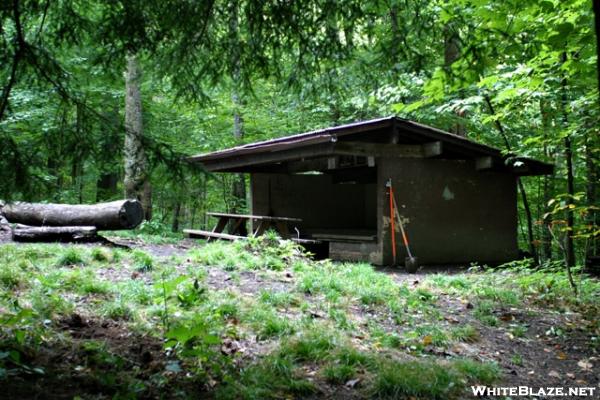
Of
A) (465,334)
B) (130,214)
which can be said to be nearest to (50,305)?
(465,334)

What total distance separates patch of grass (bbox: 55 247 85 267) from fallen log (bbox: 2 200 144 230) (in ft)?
9.41

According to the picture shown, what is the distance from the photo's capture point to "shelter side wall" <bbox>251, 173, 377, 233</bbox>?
14.2 metres

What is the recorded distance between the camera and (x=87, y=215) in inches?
404

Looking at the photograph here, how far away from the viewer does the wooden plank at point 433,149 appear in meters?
10.4

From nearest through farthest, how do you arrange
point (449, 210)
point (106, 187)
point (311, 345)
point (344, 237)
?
point (311, 345)
point (449, 210)
point (344, 237)
point (106, 187)

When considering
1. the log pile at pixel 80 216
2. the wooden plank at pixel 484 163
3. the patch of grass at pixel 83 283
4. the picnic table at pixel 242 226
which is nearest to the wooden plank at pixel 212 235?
the picnic table at pixel 242 226

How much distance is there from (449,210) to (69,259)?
7.68 m

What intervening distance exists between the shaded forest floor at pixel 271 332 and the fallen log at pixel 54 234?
2.01 meters

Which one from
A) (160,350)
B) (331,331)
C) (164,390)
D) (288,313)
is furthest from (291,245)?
(164,390)

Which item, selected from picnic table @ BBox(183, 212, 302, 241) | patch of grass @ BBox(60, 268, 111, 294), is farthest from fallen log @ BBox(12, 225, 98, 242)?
patch of grass @ BBox(60, 268, 111, 294)

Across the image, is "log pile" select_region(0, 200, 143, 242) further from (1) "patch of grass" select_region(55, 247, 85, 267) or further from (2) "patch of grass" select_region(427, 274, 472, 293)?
(2) "patch of grass" select_region(427, 274, 472, 293)

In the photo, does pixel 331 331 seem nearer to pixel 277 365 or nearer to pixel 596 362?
pixel 277 365

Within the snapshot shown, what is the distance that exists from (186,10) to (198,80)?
65 cm

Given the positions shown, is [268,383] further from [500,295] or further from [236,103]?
[236,103]
